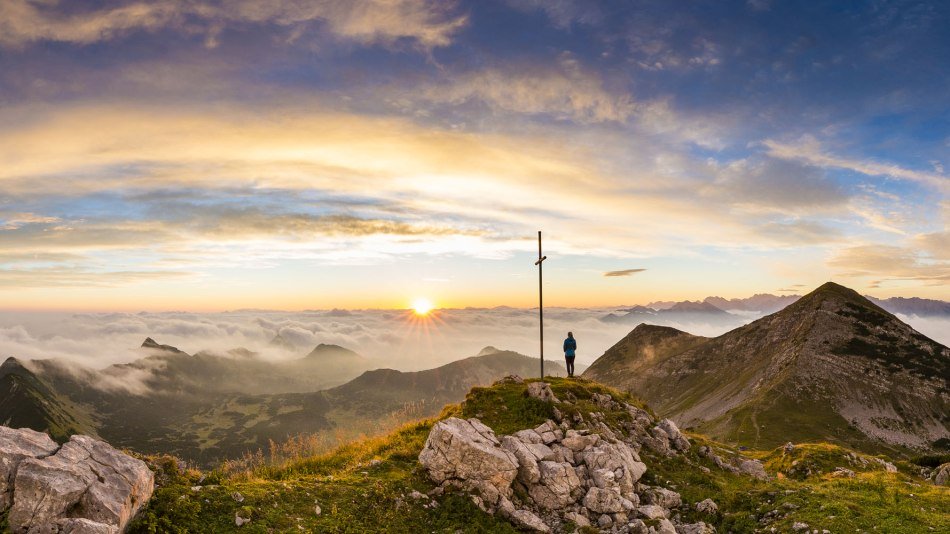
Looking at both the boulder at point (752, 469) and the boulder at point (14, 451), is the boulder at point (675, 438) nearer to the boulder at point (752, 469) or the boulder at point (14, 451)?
the boulder at point (752, 469)

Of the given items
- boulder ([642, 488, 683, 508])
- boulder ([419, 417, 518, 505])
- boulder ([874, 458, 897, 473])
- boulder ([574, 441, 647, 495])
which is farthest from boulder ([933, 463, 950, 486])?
boulder ([419, 417, 518, 505])

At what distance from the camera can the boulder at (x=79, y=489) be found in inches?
409

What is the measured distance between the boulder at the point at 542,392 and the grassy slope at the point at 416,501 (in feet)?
2.30

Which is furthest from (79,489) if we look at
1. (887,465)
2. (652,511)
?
(887,465)

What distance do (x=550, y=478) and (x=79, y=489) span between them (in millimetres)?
16167

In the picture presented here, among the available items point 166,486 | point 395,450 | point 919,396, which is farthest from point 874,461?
point 919,396

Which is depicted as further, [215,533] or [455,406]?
[455,406]

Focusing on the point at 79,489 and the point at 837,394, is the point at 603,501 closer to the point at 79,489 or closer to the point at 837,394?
the point at 79,489

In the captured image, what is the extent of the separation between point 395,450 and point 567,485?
340 inches

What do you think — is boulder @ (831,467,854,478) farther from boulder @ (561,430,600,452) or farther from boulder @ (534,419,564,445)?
boulder @ (534,419,564,445)

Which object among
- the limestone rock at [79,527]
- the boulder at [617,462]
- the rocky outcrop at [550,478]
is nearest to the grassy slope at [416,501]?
the rocky outcrop at [550,478]

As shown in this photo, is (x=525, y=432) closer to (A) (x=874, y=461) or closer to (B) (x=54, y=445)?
(B) (x=54, y=445)

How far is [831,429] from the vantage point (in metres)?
131

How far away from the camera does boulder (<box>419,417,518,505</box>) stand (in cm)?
1858
